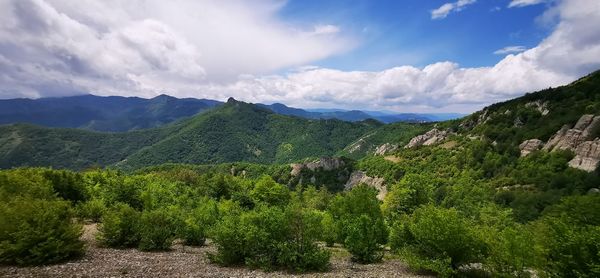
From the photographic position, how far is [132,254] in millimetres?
28531

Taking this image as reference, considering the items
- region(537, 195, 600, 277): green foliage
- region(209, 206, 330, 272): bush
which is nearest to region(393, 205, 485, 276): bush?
region(537, 195, 600, 277): green foliage

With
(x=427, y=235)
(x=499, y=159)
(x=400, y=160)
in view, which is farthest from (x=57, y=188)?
(x=400, y=160)

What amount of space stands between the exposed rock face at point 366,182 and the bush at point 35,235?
333 ft

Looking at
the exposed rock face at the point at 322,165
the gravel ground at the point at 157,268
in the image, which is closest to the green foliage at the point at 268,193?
the gravel ground at the point at 157,268

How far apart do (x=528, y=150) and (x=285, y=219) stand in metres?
103

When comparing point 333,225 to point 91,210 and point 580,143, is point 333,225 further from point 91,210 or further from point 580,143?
point 580,143

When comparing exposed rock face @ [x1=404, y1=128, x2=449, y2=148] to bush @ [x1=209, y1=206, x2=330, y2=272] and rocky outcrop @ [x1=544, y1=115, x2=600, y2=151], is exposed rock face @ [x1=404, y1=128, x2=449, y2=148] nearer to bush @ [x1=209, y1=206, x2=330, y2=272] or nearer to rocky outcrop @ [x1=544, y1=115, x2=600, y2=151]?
Answer: rocky outcrop @ [x1=544, y1=115, x2=600, y2=151]

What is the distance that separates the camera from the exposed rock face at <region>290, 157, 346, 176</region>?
17450 cm

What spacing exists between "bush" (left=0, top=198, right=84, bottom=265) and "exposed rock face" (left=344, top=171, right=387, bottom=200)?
101446mm

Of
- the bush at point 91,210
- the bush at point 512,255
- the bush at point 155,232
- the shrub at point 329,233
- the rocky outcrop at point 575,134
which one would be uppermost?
the rocky outcrop at point 575,134

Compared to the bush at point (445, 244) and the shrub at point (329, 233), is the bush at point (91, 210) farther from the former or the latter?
the bush at point (445, 244)

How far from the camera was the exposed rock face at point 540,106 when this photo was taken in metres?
123

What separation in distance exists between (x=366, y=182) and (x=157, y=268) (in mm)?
A: 122566

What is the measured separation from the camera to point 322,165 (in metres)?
176
